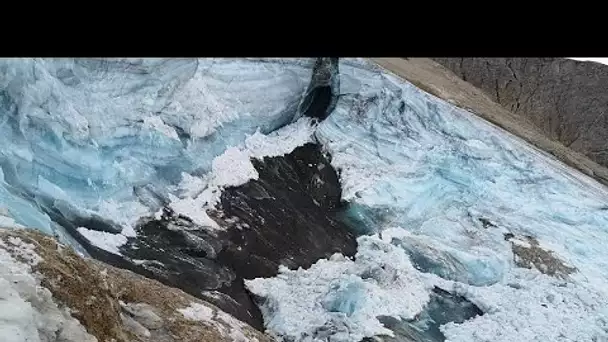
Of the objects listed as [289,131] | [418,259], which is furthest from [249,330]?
[289,131]

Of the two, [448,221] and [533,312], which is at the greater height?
[448,221]

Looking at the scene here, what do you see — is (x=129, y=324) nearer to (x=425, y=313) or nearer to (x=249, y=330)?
(x=249, y=330)

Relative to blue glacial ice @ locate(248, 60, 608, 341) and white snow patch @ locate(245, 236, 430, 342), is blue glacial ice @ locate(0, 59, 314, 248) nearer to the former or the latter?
blue glacial ice @ locate(248, 60, 608, 341)

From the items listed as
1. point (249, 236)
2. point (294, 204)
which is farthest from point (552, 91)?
point (249, 236)

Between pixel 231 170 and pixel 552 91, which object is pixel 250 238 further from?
pixel 552 91

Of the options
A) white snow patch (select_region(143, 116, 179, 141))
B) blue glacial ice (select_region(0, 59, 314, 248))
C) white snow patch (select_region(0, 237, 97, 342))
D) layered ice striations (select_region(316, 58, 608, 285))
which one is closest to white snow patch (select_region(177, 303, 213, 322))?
white snow patch (select_region(0, 237, 97, 342))

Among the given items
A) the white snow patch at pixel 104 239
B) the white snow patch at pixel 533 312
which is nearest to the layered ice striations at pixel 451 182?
the white snow patch at pixel 533 312
